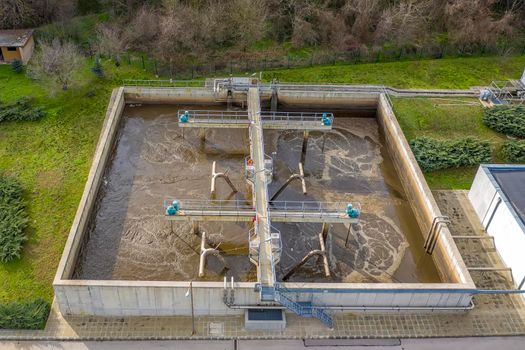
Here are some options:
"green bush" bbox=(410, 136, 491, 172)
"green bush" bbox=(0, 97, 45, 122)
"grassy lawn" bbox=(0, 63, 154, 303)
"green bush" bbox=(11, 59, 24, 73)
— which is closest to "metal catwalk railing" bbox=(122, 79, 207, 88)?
"grassy lawn" bbox=(0, 63, 154, 303)

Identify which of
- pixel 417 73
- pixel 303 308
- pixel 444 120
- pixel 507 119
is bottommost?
pixel 303 308

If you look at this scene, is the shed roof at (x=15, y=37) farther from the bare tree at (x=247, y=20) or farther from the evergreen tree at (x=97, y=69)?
the bare tree at (x=247, y=20)

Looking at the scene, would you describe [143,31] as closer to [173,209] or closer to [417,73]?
[173,209]

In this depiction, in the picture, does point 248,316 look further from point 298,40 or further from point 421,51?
point 421,51

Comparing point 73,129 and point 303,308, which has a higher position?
point 73,129

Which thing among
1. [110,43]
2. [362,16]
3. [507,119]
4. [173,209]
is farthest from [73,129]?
[507,119]

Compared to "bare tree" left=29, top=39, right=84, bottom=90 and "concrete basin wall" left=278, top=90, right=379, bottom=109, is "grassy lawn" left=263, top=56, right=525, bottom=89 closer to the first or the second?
"concrete basin wall" left=278, top=90, right=379, bottom=109

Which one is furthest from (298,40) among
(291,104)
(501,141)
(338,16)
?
(501,141)
